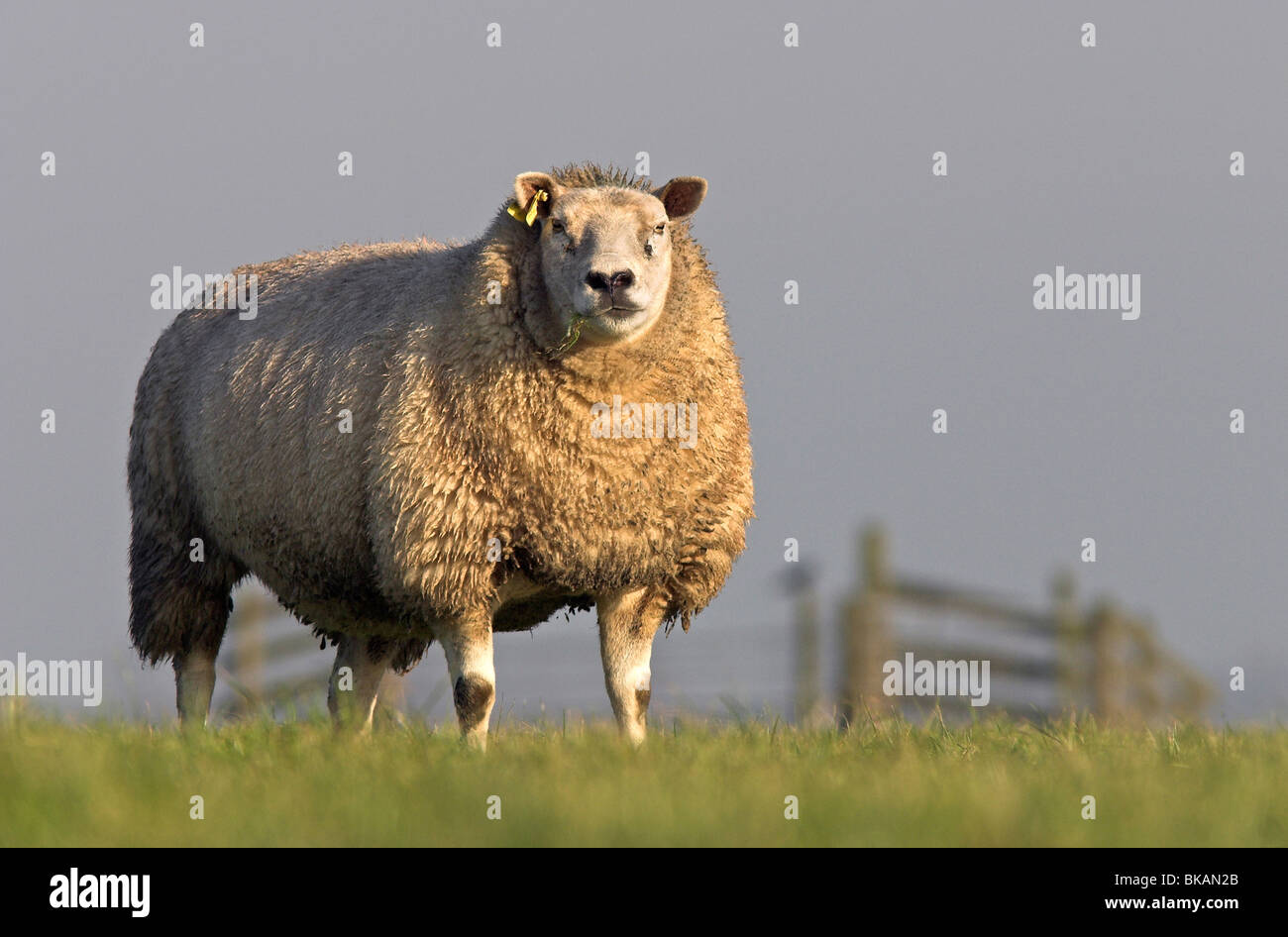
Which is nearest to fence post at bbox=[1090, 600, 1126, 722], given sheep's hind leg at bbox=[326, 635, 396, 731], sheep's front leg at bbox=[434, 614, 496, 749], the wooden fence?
the wooden fence

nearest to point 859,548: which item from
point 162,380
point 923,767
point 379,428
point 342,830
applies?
point 162,380

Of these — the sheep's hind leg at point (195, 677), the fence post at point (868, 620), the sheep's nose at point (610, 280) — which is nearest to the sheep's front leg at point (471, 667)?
the sheep's nose at point (610, 280)

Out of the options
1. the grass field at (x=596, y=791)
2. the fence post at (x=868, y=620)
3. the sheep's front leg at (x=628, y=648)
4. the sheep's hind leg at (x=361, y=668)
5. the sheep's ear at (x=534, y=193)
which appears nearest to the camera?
the grass field at (x=596, y=791)

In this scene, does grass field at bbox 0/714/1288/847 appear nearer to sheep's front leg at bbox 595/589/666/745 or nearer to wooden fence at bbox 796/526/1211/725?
sheep's front leg at bbox 595/589/666/745

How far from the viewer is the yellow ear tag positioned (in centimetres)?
673

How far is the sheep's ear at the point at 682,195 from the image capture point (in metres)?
6.92

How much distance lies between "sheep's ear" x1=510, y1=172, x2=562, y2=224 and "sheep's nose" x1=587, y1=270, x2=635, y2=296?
2.16 ft

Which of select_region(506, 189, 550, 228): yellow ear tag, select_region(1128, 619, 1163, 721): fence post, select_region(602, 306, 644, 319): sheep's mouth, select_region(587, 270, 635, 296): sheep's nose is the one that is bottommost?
select_region(1128, 619, 1163, 721): fence post

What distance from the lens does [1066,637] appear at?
1616cm

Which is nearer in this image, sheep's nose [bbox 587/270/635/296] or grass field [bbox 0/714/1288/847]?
grass field [bbox 0/714/1288/847]

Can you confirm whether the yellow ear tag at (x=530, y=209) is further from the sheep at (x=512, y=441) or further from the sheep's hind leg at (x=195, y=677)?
the sheep's hind leg at (x=195, y=677)

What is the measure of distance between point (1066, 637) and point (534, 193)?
35.8 feet

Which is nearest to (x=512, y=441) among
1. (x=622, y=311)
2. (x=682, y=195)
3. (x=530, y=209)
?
(x=622, y=311)
